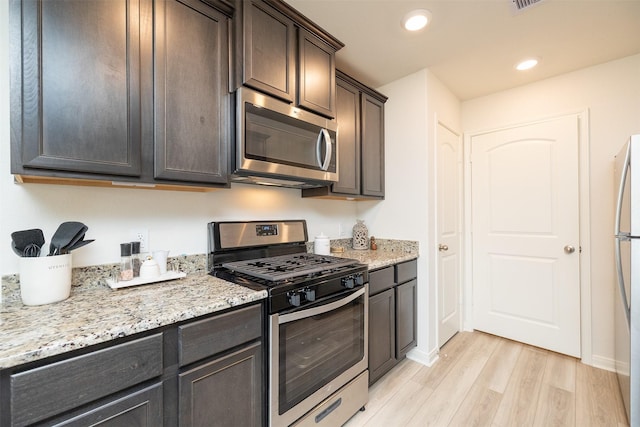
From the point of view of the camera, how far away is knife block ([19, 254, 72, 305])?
1039 mm

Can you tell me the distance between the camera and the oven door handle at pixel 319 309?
1.31m

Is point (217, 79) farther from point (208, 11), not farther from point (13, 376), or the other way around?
point (13, 376)

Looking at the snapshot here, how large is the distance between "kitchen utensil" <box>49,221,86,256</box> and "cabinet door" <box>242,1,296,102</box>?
103cm

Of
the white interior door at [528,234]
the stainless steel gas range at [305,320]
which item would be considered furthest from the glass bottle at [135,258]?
the white interior door at [528,234]

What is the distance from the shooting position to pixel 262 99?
153 cm

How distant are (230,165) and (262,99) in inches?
16.4

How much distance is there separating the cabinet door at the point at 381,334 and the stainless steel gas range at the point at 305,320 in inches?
5.4

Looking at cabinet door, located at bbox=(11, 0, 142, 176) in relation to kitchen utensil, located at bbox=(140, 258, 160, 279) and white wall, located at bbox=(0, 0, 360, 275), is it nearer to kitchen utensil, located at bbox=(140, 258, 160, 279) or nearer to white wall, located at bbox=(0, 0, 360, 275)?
white wall, located at bbox=(0, 0, 360, 275)

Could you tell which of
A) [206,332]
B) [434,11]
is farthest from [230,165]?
[434,11]

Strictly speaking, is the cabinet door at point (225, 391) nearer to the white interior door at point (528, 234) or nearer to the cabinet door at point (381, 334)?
the cabinet door at point (381, 334)

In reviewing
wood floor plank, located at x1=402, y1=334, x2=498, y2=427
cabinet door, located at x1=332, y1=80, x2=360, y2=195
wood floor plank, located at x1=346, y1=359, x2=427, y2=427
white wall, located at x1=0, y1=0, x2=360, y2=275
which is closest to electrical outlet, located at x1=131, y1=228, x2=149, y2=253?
white wall, located at x1=0, y1=0, x2=360, y2=275

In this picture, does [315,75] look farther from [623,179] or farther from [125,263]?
[623,179]

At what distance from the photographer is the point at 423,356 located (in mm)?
2352

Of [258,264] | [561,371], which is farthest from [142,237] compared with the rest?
[561,371]
